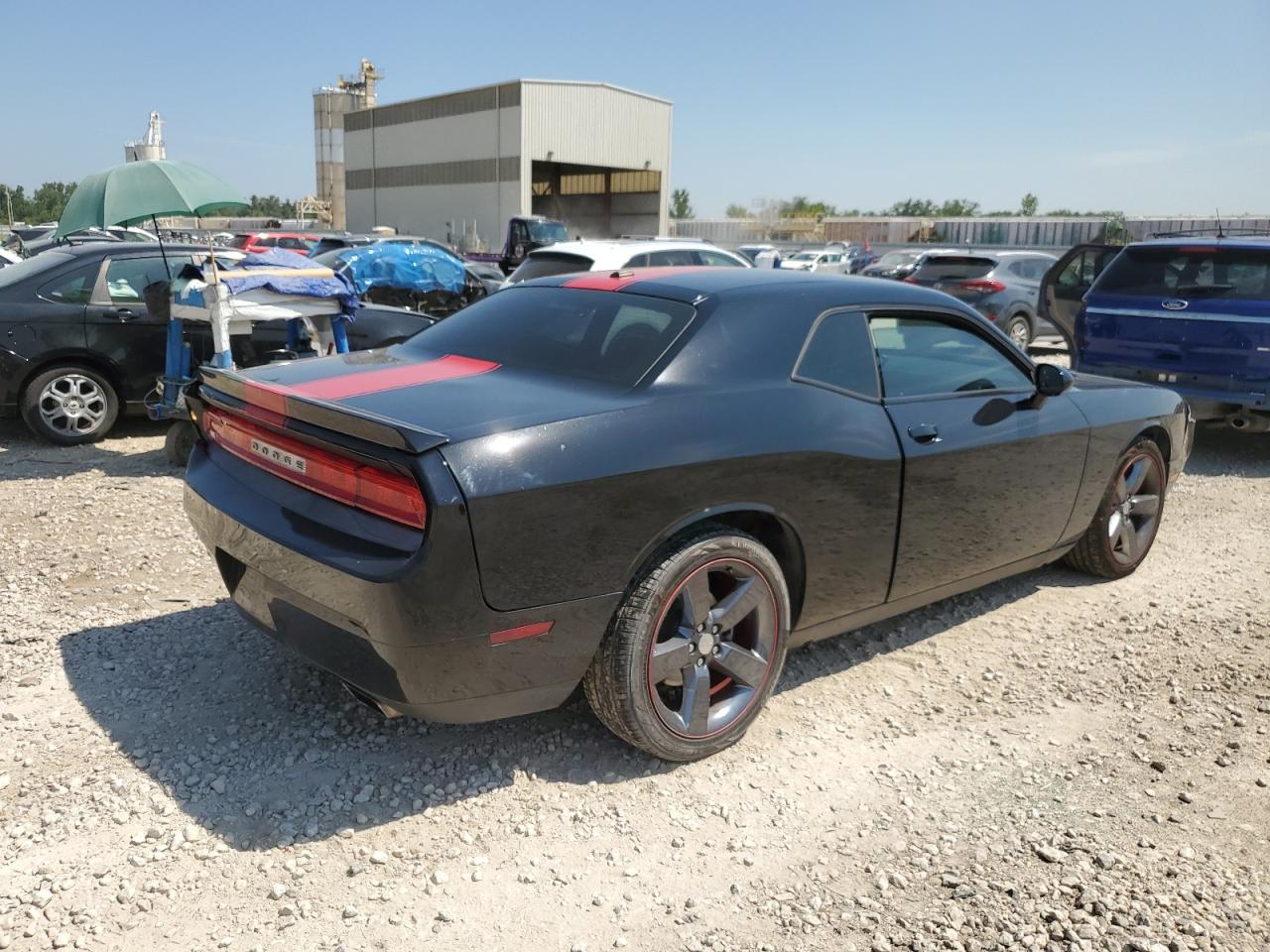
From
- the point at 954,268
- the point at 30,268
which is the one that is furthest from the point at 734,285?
the point at 954,268

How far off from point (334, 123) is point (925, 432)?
75.8 metres

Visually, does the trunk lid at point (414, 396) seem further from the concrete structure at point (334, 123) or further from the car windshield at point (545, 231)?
the concrete structure at point (334, 123)

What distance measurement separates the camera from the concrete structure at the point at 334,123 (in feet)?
225

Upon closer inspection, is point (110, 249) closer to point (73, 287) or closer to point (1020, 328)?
point (73, 287)

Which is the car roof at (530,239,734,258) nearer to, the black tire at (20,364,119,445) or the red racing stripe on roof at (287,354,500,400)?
the black tire at (20,364,119,445)

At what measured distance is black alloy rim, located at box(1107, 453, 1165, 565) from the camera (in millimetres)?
5055

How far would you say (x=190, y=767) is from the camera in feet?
10.3

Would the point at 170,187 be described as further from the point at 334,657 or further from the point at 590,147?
the point at 590,147

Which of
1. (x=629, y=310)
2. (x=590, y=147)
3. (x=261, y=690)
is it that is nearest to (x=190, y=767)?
(x=261, y=690)

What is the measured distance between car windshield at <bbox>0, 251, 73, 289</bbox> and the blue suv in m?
7.98

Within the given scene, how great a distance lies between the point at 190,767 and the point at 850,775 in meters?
2.07

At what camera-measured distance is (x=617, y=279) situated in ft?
12.8

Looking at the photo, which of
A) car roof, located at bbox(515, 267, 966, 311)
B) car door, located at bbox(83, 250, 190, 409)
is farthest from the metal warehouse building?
car roof, located at bbox(515, 267, 966, 311)

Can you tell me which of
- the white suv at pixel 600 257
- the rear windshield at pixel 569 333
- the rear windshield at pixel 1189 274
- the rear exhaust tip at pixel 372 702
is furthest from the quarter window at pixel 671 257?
the rear exhaust tip at pixel 372 702
